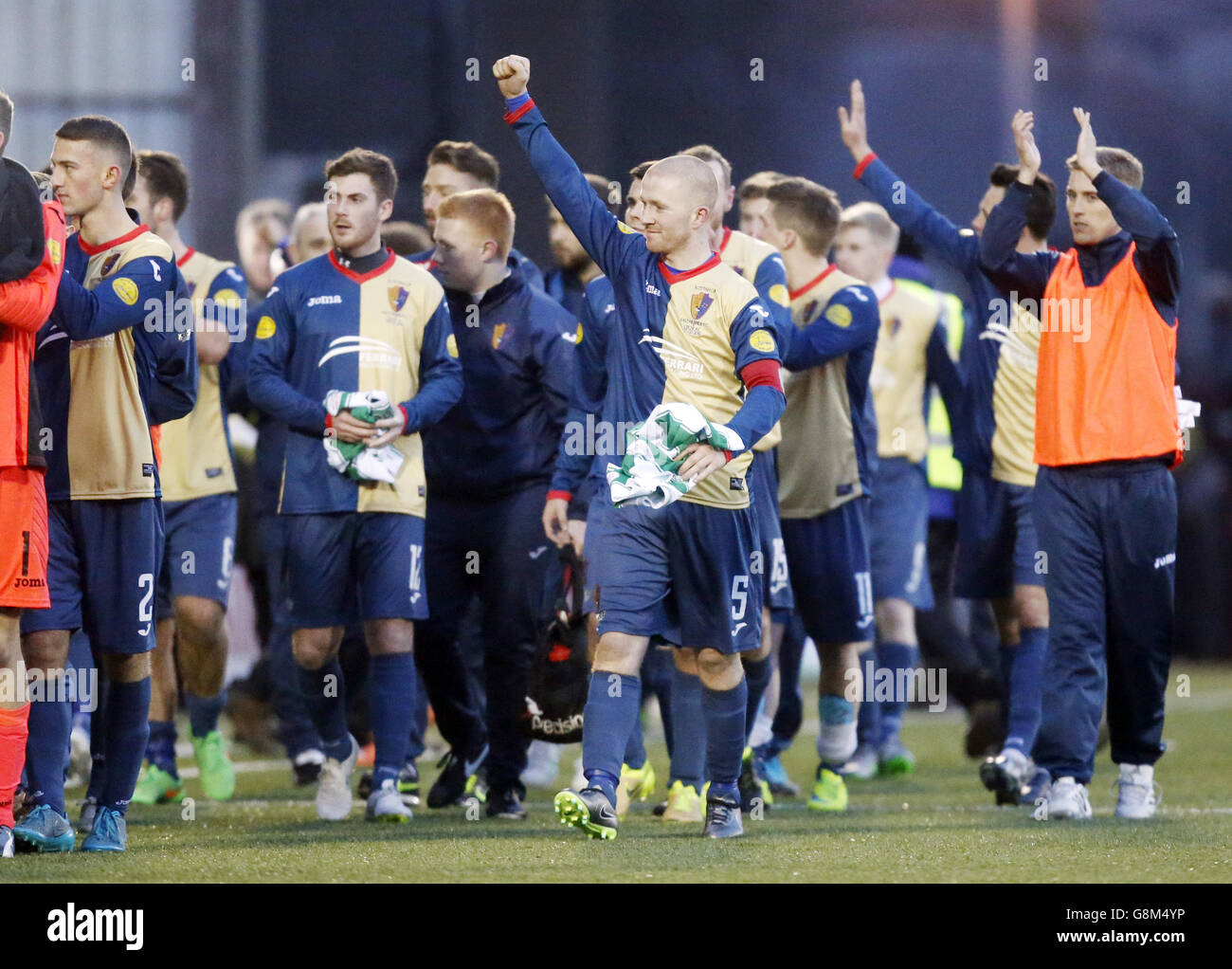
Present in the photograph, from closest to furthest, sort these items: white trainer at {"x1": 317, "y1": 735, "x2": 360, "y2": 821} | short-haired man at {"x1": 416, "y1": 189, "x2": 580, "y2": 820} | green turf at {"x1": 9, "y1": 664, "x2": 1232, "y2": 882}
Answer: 1. green turf at {"x1": 9, "y1": 664, "x2": 1232, "y2": 882}
2. white trainer at {"x1": 317, "y1": 735, "x2": 360, "y2": 821}
3. short-haired man at {"x1": 416, "y1": 189, "x2": 580, "y2": 820}

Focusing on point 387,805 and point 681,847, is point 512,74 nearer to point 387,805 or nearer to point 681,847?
point 681,847

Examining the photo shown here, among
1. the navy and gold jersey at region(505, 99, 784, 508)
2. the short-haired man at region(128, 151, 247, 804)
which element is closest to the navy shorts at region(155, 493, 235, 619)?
the short-haired man at region(128, 151, 247, 804)

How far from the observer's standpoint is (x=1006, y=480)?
7238 mm

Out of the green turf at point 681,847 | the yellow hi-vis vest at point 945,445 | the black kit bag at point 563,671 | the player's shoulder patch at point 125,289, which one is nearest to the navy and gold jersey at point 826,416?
the black kit bag at point 563,671

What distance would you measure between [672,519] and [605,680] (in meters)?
0.45

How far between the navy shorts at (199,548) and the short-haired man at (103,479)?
139cm

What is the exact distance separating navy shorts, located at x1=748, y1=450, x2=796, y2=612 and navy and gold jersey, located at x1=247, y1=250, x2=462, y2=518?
3.23ft

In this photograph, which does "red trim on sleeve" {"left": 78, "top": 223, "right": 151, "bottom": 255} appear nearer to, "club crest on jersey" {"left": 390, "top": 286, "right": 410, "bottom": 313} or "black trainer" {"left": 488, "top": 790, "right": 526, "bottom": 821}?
"club crest on jersey" {"left": 390, "top": 286, "right": 410, "bottom": 313}

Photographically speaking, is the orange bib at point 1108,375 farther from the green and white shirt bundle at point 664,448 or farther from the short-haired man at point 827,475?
the green and white shirt bundle at point 664,448

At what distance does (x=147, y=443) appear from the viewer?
17.5 ft

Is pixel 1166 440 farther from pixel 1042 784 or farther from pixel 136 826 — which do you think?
pixel 136 826

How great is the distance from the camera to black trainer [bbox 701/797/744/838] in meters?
5.39

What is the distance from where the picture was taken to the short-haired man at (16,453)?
473 centimetres

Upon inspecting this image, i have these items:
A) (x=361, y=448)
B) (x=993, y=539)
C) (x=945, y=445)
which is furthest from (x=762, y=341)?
(x=945, y=445)
